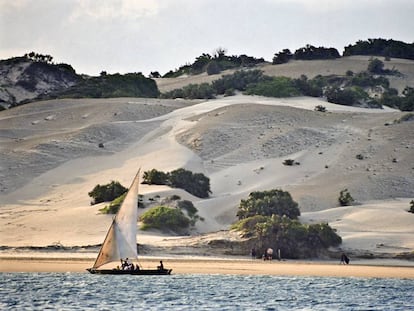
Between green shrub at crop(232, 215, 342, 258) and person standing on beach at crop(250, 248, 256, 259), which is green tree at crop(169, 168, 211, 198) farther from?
person standing on beach at crop(250, 248, 256, 259)

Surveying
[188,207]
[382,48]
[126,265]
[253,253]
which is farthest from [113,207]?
[382,48]

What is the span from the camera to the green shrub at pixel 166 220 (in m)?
60.5

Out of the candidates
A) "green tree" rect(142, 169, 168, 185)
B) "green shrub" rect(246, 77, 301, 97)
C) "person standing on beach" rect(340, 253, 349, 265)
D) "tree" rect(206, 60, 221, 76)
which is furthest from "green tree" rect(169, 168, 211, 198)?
"tree" rect(206, 60, 221, 76)

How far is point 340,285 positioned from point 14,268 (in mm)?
12567

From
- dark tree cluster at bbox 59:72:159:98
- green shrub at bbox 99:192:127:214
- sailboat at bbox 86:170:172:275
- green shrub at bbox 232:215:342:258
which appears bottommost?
sailboat at bbox 86:170:172:275

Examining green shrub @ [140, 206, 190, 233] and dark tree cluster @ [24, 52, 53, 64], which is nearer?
green shrub @ [140, 206, 190, 233]

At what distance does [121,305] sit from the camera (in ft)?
120

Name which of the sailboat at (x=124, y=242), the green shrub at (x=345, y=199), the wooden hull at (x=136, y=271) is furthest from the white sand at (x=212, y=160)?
the sailboat at (x=124, y=242)

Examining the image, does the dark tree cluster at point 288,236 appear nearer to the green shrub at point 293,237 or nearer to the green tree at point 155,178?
the green shrub at point 293,237

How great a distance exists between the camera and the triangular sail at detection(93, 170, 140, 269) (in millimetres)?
45344

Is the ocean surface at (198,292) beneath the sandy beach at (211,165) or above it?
beneath

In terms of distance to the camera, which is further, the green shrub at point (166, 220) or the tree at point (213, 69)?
the tree at point (213, 69)

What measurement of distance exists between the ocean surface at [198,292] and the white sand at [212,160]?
9996mm

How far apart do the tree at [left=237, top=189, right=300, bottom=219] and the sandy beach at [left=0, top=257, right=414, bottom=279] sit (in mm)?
9698
